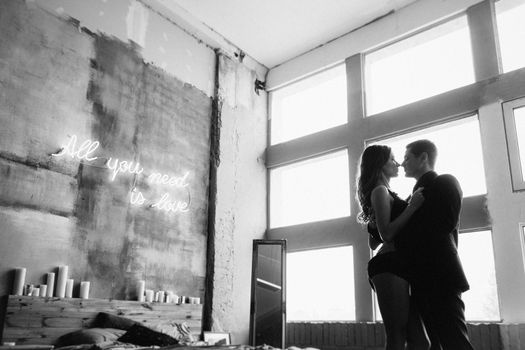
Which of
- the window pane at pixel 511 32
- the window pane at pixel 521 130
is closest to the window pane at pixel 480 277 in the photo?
the window pane at pixel 521 130

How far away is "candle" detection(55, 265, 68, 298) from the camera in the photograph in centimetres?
399

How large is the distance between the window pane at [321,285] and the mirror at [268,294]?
1.84ft

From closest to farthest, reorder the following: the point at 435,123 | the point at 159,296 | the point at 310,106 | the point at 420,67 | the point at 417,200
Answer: the point at 417,200 < the point at 159,296 < the point at 435,123 < the point at 420,67 < the point at 310,106

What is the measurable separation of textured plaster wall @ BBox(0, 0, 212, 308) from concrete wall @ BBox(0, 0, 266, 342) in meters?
0.01

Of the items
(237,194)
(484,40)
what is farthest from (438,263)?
(237,194)

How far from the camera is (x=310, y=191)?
21.2 feet

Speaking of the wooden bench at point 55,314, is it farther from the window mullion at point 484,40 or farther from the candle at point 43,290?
the window mullion at point 484,40

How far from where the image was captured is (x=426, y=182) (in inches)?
81.2

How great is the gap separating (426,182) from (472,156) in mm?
3352

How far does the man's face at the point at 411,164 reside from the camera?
7.16ft

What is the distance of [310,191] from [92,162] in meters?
3.12

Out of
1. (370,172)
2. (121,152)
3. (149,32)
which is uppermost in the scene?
(149,32)

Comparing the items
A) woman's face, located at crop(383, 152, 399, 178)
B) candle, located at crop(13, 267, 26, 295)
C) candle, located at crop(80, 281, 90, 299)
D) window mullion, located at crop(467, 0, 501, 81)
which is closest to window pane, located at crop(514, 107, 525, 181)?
window mullion, located at crop(467, 0, 501, 81)

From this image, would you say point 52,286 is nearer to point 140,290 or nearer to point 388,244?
point 140,290
